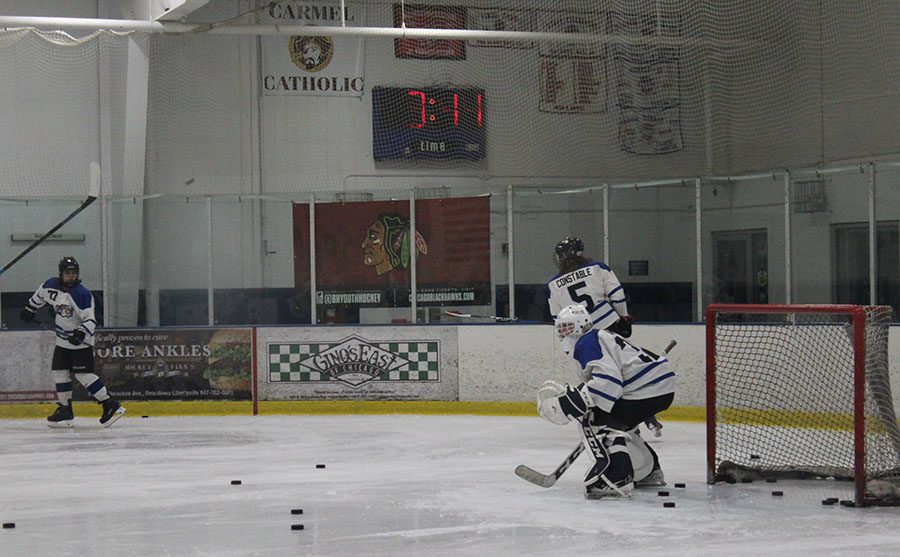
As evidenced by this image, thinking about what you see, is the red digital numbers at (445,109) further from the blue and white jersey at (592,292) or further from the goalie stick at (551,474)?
the goalie stick at (551,474)

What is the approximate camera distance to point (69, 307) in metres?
9.17

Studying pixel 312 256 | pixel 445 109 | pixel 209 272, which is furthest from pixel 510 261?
pixel 445 109

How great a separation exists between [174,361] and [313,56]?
4828 mm

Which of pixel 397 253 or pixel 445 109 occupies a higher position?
pixel 445 109

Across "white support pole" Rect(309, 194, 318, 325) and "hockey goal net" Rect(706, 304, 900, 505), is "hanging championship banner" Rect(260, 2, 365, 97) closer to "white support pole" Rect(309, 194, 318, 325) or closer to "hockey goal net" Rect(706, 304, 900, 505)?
"white support pole" Rect(309, 194, 318, 325)

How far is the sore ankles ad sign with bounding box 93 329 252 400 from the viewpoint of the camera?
10.0m

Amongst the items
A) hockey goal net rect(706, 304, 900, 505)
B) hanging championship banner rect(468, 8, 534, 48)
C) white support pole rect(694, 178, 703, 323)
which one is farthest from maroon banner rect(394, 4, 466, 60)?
hockey goal net rect(706, 304, 900, 505)

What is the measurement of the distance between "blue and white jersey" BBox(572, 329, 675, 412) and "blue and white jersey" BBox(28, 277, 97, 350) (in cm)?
465

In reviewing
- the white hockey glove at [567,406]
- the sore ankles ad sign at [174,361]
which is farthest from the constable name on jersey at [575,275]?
the sore ankles ad sign at [174,361]

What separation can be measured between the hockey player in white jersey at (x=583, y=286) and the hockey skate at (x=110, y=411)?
12.4ft

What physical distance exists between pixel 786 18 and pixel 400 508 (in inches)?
353

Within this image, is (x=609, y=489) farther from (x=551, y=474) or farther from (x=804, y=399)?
(x=804, y=399)

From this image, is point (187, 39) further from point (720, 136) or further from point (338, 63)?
point (720, 136)

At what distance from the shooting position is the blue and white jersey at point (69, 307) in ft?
30.1
